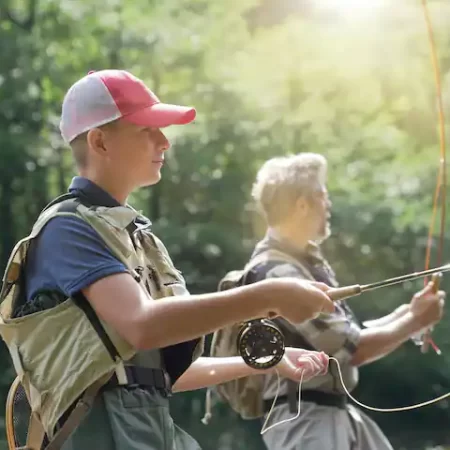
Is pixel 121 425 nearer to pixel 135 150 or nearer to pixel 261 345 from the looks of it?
A: pixel 261 345

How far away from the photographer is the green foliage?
6.34 metres

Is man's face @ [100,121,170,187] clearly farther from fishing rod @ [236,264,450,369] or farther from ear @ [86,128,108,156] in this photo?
fishing rod @ [236,264,450,369]

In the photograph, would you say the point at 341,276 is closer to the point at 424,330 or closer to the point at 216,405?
the point at 216,405

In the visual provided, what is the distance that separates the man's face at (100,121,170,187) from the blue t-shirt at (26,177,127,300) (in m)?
0.15

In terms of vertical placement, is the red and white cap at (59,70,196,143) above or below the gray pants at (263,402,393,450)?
above

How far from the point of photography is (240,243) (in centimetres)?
643

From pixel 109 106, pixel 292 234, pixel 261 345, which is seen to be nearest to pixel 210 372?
pixel 261 345

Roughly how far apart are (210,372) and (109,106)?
54cm

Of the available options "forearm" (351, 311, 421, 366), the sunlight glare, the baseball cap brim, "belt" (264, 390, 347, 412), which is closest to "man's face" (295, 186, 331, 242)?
"forearm" (351, 311, 421, 366)

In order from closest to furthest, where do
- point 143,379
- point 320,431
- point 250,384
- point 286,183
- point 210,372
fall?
point 143,379 → point 210,372 → point 320,431 → point 250,384 → point 286,183

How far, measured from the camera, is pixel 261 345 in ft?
5.15

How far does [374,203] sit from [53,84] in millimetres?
2551

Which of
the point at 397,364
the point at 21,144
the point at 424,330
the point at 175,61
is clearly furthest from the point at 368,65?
the point at 424,330

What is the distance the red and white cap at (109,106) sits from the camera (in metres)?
1.45
